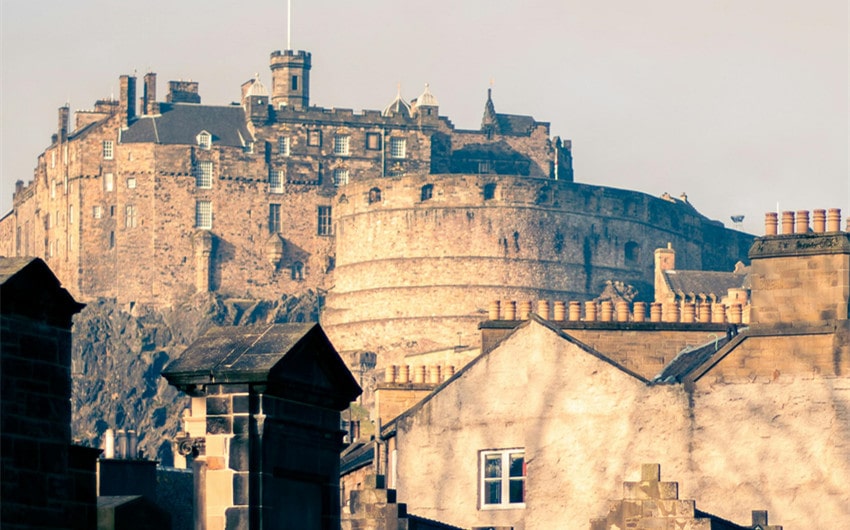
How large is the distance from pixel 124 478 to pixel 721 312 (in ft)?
57.7

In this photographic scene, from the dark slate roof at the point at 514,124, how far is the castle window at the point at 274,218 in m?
12.7

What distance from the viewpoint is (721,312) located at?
44.4 m

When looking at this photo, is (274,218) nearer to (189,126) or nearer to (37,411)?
(189,126)

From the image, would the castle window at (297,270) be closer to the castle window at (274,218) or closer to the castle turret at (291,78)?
the castle window at (274,218)

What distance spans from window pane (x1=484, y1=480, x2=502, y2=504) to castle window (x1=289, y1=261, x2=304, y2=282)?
282 feet

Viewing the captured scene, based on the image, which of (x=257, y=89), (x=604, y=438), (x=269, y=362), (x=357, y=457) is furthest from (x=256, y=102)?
(x=269, y=362)

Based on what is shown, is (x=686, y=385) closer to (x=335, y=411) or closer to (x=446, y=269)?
(x=335, y=411)

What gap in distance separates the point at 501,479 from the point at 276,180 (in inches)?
3478

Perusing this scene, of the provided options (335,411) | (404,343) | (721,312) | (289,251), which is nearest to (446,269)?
(404,343)

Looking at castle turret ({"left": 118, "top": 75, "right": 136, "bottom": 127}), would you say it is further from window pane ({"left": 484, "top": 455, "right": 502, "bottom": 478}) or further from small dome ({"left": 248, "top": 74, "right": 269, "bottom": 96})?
window pane ({"left": 484, "top": 455, "right": 502, "bottom": 478})

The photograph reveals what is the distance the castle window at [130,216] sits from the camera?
121125 mm

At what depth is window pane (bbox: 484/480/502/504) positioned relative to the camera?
114ft

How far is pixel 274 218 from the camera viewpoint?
12200cm

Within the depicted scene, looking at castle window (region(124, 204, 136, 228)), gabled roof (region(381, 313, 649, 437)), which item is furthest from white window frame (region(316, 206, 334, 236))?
gabled roof (region(381, 313, 649, 437))
